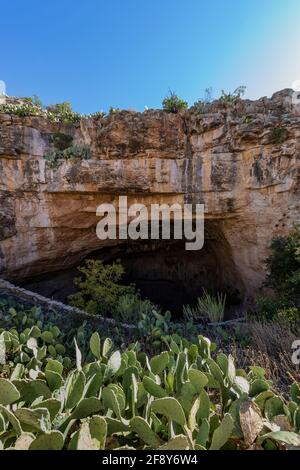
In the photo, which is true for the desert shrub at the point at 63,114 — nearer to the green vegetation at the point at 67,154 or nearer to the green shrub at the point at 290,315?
the green vegetation at the point at 67,154

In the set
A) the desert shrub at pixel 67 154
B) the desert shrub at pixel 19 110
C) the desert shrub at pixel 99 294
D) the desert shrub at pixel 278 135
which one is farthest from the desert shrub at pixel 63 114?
the desert shrub at pixel 278 135

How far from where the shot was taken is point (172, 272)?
11.4m

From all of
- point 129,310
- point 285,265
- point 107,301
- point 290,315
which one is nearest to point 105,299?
point 107,301

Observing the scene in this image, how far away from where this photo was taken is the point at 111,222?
26.5 feet

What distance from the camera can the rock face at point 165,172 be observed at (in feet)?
20.4

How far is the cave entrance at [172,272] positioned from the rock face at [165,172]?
4.14 ft

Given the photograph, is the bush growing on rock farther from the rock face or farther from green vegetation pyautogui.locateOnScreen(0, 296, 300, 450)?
green vegetation pyautogui.locateOnScreen(0, 296, 300, 450)

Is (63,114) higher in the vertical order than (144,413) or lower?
higher

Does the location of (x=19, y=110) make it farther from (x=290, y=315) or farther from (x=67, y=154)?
(x=290, y=315)

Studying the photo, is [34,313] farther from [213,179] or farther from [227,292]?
[227,292]

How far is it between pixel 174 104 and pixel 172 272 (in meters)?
6.89

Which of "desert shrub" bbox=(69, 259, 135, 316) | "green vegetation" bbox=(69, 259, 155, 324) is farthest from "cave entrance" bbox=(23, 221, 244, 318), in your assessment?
"desert shrub" bbox=(69, 259, 135, 316)

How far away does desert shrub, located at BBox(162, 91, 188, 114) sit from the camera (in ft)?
22.3

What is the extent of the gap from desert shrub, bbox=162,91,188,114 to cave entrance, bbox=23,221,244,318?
3418mm
